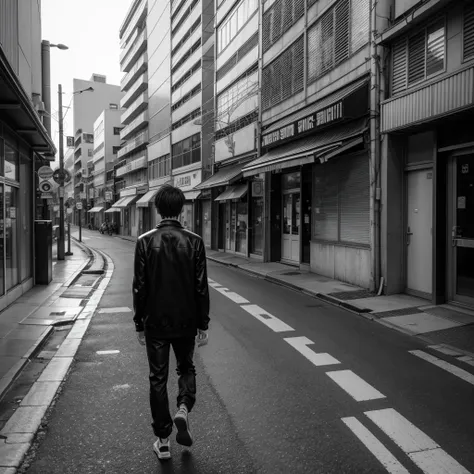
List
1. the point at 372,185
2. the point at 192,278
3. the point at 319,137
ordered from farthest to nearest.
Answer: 1. the point at 319,137
2. the point at 372,185
3. the point at 192,278

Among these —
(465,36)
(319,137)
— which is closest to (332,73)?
(319,137)

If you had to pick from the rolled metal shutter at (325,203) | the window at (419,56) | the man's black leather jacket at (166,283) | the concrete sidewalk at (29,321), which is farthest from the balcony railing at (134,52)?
the man's black leather jacket at (166,283)

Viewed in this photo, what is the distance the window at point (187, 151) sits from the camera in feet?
105

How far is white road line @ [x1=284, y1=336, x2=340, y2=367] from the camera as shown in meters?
5.89

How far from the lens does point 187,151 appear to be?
3462cm

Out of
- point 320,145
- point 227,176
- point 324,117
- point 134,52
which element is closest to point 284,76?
Result: point 324,117

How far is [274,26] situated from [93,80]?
110 metres

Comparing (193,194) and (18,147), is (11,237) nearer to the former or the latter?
(18,147)

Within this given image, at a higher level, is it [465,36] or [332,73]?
[332,73]

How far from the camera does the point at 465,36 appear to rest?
27.5 feet

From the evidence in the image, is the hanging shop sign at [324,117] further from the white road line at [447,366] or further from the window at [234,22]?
the window at [234,22]

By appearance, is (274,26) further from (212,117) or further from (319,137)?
(212,117)

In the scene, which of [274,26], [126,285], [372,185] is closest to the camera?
[372,185]

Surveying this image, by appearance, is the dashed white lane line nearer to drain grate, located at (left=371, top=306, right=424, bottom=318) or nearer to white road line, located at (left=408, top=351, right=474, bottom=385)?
drain grate, located at (left=371, top=306, right=424, bottom=318)
